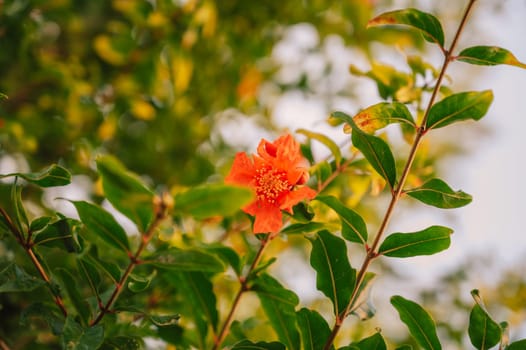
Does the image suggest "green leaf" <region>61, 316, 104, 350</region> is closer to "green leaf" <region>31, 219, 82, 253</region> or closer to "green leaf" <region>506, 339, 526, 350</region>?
"green leaf" <region>31, 219, 82, 253</region>

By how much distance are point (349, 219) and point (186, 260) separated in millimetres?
297

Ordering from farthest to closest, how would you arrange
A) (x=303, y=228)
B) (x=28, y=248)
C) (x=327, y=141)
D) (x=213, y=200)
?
(x=327, y=141) → (x=303, y=228) → (x=28, y=248) → (x=213, y=200)

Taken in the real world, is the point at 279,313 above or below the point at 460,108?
below

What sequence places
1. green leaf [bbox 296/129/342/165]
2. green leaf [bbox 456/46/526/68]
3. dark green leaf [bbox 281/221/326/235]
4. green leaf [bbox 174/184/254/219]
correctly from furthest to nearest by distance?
green leaf [bbox 296/129/342/165] → dark green leaf [bbox 281/221/326/235] → green leaf [bbox 456/46/526/68] → green leaf [bbox 174/184/254/219]

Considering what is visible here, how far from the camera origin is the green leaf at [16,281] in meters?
0.71

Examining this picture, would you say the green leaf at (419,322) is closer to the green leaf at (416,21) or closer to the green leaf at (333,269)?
the green leaf at (333,269)

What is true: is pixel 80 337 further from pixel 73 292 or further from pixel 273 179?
pixel 273 179

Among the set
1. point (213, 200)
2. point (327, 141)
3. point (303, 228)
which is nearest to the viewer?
point (213, 200)

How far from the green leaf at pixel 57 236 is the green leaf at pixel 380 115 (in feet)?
1.64

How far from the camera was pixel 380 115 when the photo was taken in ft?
2.59

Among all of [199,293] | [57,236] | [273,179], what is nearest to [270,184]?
[273,179]

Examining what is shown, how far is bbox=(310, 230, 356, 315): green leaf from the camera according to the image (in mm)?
807

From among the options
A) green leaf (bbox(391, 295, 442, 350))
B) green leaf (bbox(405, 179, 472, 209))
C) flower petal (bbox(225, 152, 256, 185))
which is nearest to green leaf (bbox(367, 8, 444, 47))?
green leaf (bbox(405, 179, 472, 209))

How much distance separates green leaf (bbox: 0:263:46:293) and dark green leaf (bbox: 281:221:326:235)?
0.43m
